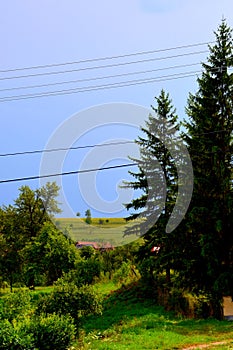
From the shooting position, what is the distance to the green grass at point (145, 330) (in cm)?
1184

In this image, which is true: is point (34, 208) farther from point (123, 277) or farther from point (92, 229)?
point (123, 277)

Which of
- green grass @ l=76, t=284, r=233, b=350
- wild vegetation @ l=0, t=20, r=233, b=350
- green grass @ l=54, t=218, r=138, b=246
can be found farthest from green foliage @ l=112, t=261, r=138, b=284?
green grass @ l=54, t=218, r=138, b=246

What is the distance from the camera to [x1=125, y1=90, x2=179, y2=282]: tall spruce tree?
75.2 feet

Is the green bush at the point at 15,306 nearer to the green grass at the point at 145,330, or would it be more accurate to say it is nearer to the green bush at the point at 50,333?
the green bush at the point at 50,333

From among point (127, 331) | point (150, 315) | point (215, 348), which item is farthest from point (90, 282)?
point (215, 348)

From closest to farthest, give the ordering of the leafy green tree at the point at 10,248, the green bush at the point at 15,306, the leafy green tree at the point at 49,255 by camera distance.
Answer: the green bush at the point at 15,306 → the leafy green tree at the point at 49,255 → the leafy green tree at the point at 10,248

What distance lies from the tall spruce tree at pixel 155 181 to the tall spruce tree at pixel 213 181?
3.81 m

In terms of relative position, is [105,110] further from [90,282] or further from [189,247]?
[90,282]

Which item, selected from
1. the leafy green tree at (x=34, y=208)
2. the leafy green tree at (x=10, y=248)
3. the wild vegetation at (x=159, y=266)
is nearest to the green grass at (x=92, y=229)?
the wild vegetation at (x=159, y=266)

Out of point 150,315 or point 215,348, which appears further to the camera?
point 150,315

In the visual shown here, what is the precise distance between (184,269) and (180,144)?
6220mm

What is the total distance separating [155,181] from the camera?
23641 mm

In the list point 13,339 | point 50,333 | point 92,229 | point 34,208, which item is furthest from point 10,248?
point 13,339

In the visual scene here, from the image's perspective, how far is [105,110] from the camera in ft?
57.9
